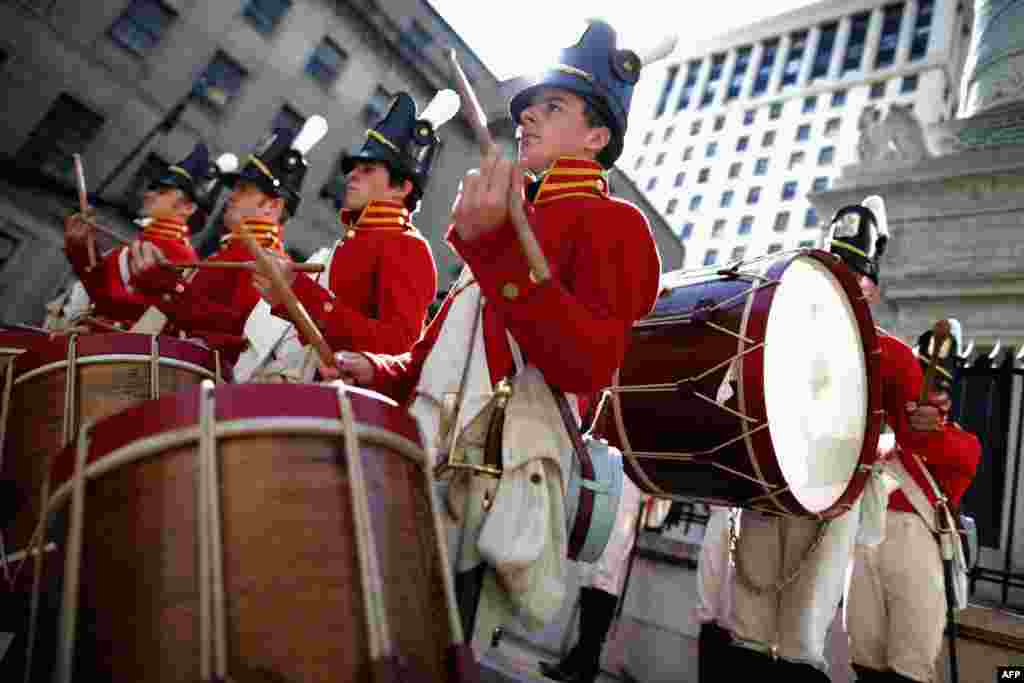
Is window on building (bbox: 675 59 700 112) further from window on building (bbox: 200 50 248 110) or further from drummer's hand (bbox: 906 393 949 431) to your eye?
drummer's hand (bbox: 906 393 949 431)

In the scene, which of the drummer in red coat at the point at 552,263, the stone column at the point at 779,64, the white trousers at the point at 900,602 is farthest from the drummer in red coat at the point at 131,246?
the stone column at the point at 779,64

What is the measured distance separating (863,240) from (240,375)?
12.9 ft

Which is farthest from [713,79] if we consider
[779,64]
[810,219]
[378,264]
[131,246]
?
[378,264]

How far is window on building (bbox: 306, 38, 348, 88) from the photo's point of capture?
69.7ft

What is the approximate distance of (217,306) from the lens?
12.3 ft

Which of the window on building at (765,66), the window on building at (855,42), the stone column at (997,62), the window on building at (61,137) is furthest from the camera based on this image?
the window on building at (765,66)

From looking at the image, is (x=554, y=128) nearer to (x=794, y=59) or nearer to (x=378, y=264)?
(x=378, y=264)

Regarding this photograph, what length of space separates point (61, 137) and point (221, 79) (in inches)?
171

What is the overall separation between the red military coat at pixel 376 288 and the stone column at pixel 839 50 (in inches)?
2671

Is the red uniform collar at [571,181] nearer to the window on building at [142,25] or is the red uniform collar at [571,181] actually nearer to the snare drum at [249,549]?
the snare drum at [249,549]

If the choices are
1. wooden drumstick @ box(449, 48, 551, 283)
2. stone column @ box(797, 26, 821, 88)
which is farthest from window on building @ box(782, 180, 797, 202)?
wooden drumstick @ box(449, 48, 551, 283)

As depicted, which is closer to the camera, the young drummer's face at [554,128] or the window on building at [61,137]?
the young drummer's face at [554,128]

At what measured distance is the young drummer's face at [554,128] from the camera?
7.77 feet

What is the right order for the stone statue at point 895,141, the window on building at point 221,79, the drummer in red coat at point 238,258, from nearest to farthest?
1. the drummer in red coat at point 238,258
2. the stone statue at point 895,141
3. the window on building at point 221,79
